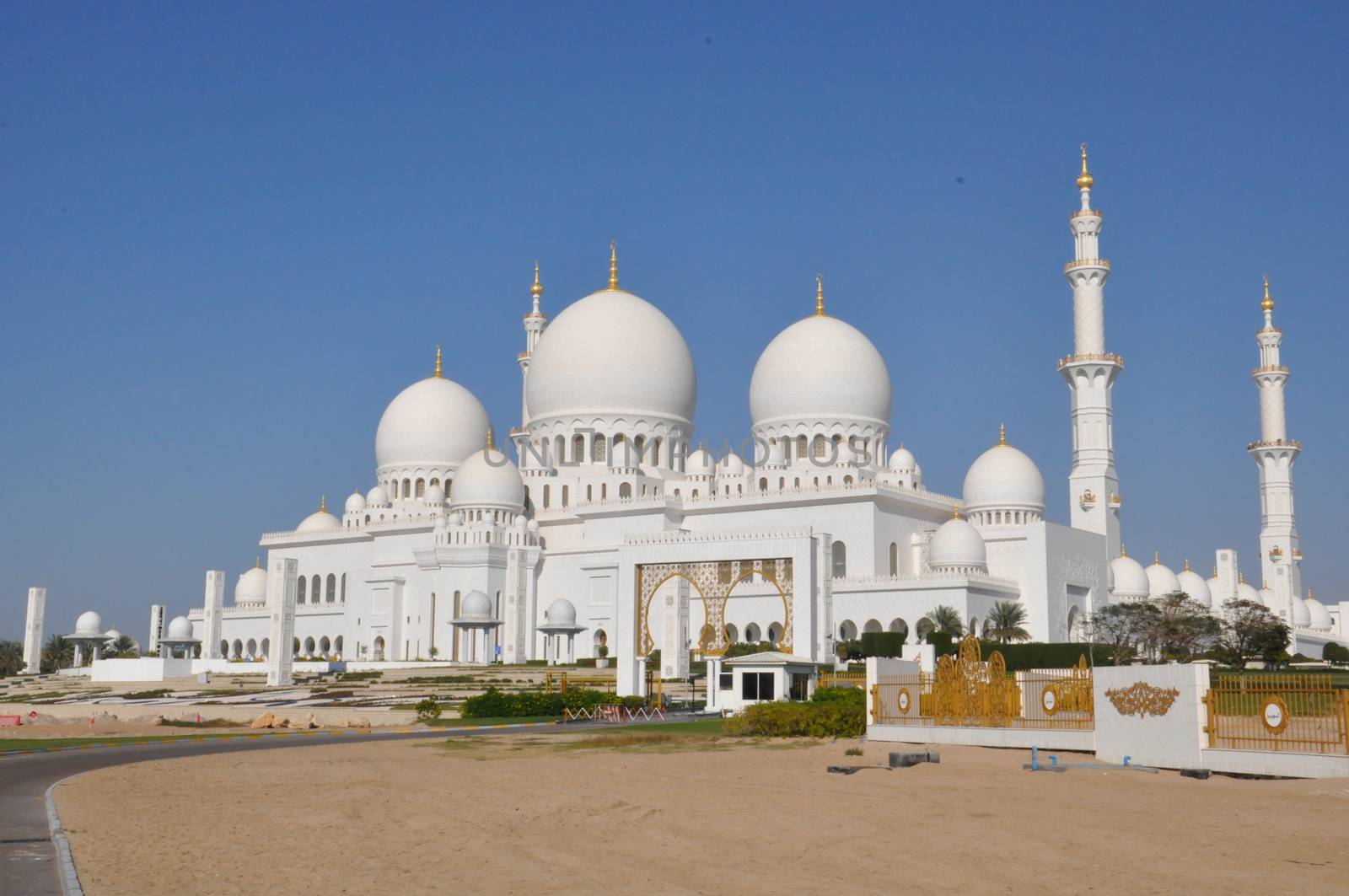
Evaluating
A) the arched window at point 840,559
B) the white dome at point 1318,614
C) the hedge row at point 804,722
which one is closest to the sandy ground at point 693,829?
the hedge row at point 804,722

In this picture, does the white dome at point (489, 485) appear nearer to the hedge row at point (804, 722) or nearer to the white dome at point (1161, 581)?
the white dome at point (1161, 581)

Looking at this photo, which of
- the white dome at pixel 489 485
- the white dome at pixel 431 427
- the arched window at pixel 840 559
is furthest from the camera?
the white dome at pixel 431 427

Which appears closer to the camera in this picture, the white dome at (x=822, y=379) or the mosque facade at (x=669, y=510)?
the mosque facade at (x=669, y=510)

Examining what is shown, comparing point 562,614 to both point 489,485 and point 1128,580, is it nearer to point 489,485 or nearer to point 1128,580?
point 489,485

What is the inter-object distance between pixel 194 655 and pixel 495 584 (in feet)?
63.5

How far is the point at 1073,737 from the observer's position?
18219mm

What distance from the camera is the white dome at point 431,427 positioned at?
61844 mm

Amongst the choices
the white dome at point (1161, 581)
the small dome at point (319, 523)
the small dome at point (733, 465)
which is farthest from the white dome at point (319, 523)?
the white dome at point (1161, 581)

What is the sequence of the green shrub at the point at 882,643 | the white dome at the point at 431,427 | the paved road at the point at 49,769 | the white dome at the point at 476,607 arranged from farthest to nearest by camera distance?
the white dome at the point at 431,427, the white dome at the point at 476,607, the green shrub at the point at 882,643, the paved road at the point at 49,769

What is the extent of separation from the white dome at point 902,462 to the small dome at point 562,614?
1356cm

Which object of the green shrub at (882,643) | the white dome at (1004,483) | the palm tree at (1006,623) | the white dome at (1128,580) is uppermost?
the white dome at (1004,483)

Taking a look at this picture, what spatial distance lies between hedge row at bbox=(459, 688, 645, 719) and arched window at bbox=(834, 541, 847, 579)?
22627 millimetres

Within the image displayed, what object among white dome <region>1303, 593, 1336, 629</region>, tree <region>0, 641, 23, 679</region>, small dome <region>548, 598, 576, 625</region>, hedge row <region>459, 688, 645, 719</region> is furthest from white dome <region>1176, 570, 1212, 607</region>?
tree <region>0, 641, 23, 679</region>

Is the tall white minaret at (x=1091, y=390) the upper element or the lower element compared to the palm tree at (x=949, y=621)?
upper
